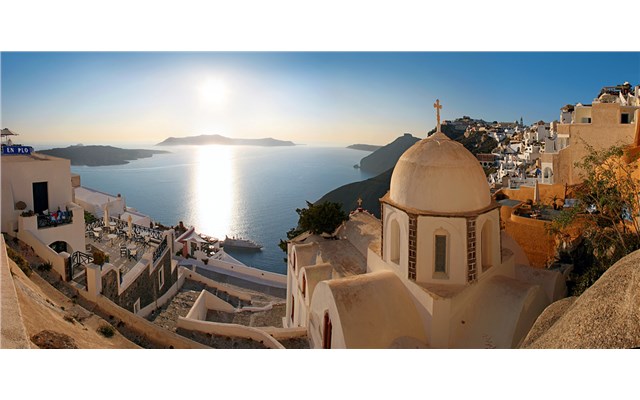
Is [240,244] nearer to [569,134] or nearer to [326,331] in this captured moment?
[569,134]

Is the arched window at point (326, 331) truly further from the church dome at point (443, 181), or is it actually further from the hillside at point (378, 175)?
the hillside at point (378, 175)

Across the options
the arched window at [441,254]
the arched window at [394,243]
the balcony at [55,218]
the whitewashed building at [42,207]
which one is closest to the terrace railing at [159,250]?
the whitewashed building at [42,207]

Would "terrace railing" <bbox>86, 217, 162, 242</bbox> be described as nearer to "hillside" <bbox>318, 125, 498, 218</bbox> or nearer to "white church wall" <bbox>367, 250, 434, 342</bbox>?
"hillside" <bbox>318, 125, 498, 218</bbox>

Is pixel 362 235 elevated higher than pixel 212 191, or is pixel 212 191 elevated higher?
pixel 212 191

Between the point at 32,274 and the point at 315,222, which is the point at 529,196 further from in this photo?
the point at 32,274

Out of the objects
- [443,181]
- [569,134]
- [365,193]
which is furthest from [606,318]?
[365,193]

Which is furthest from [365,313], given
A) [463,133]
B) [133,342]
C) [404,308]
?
[463,133]

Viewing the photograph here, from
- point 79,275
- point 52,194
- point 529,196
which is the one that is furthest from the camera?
point 529,196
